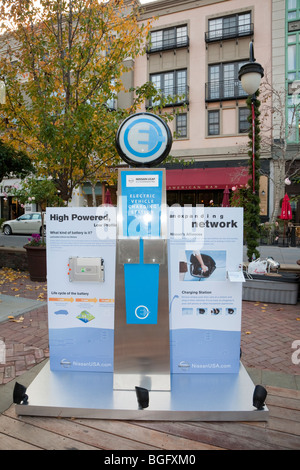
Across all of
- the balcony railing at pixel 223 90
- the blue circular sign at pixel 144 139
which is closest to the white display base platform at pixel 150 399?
the blue circular sign at pixel 144 139

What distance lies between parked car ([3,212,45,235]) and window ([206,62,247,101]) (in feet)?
40.4

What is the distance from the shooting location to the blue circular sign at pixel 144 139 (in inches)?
101

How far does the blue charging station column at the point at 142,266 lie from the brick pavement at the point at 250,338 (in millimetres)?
1227

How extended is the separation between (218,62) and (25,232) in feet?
49.4

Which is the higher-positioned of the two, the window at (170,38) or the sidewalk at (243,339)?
the window at (170,38)

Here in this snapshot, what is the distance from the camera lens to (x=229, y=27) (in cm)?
1811

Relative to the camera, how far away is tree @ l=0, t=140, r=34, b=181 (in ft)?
25.0

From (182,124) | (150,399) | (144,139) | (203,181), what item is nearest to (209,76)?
(182,124)

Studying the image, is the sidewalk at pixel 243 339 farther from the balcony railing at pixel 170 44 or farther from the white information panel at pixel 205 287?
the balcony railing at pixel 170 44

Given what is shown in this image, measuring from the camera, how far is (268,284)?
215 inches

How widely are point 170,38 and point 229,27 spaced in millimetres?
3564

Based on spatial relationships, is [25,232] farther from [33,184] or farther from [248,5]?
[248,5]

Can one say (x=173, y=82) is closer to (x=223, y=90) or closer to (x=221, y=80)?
(x=221, y=80)

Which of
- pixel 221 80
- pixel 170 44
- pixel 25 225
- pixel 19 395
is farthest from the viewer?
pixel 170 44
